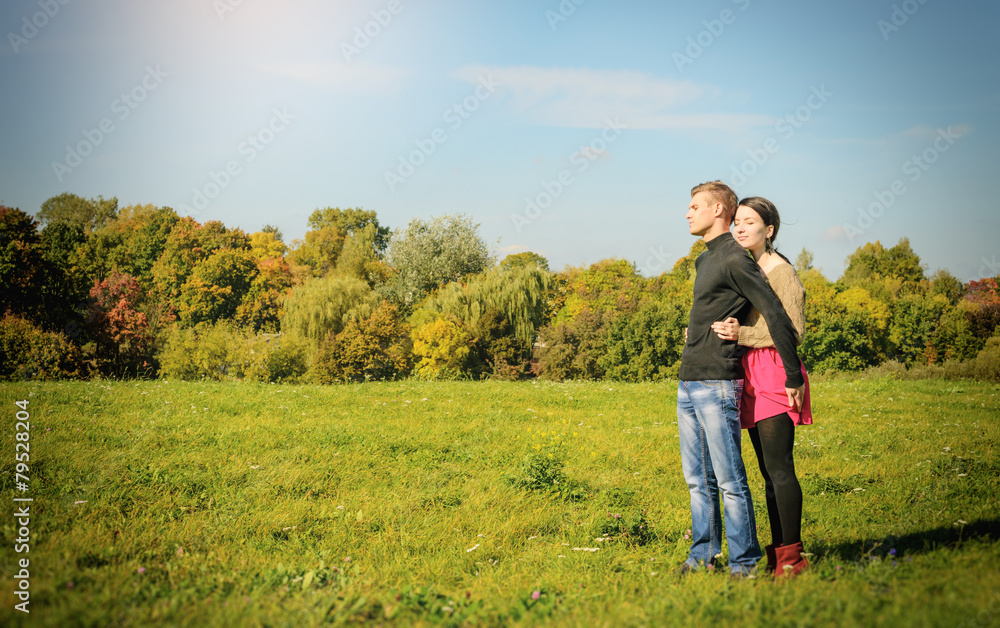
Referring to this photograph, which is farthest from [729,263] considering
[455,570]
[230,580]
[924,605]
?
[230,580]

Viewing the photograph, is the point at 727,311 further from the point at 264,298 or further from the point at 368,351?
the point at 264,298

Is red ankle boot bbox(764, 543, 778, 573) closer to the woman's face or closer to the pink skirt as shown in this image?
the pink skirt

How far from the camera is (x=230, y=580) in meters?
3.16

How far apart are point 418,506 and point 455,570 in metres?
1.40

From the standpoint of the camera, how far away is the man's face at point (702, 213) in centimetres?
369

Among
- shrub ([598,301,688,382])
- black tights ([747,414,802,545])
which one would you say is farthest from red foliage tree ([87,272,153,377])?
black tights ([747,414,802,545])

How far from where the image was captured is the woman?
11.5 ft

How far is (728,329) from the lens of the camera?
11.4 feet

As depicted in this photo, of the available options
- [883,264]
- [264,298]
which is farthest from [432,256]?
[883,264]

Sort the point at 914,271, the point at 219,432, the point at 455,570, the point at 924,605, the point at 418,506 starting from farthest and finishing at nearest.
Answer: the point at 914,271 < the point at 219,432 < the point at 418,506 < the point at 455,570 < the point at 924,605

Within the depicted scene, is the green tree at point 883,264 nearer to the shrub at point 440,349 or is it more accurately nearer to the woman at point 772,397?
the shrub at point 440,349

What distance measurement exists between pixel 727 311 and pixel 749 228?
61 cm

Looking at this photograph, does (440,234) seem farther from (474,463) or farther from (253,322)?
(474,463)

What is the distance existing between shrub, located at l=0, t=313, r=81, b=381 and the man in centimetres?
1842
